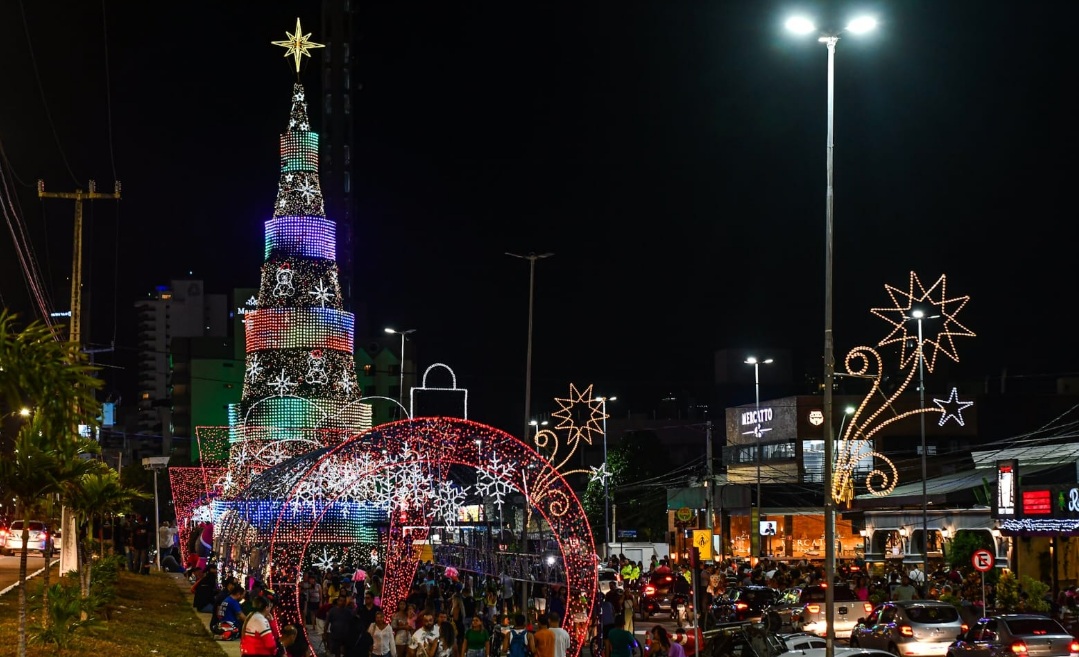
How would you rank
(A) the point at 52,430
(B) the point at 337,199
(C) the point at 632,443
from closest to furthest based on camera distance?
(A) the point at 52,430, (C) the point at 632,443, (B) the point at 337,199

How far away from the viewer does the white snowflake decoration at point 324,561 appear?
44.3 metres

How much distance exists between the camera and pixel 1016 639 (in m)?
24.2

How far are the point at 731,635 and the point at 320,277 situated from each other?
37.4m

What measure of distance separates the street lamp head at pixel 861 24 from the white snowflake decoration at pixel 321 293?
37890 mm

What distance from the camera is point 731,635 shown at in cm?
2294

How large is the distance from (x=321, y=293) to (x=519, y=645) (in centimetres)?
3709

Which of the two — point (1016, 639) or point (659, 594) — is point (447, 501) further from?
point (1016, 639)

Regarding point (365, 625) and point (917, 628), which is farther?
point (917, 628)

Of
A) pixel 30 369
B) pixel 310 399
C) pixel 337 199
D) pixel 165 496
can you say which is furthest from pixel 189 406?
pixel 30 369

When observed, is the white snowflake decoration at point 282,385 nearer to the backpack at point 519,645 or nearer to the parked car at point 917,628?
the parked car at point 917,628

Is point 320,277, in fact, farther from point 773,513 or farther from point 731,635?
point 731,635

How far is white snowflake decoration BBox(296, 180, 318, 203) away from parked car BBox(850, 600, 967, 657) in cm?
3534

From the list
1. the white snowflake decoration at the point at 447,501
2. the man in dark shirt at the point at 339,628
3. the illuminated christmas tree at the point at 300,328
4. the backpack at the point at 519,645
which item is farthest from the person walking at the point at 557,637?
the illuminated christmas tree at the point at 300,328

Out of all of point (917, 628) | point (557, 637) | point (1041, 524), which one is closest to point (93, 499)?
point (557, 637)
